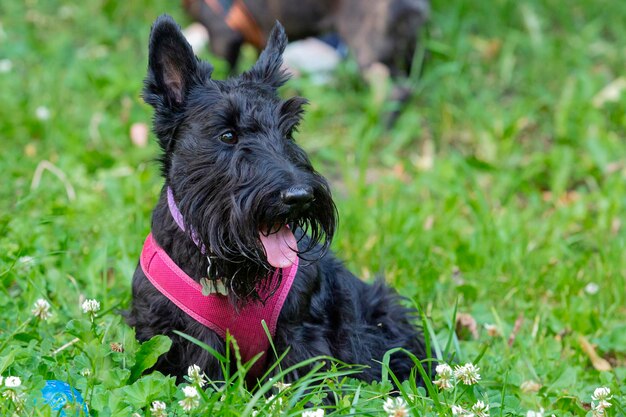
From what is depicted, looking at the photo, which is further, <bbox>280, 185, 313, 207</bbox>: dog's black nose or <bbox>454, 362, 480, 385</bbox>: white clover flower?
<bbox>454, 362, 480, 385</bbox>: white clover flower

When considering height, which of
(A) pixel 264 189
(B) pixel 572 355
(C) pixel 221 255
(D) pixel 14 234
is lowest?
(B) pixel 572 355

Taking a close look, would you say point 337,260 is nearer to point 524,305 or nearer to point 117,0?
point 524,305

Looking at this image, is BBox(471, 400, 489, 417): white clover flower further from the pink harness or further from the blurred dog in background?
the blurred dog in background

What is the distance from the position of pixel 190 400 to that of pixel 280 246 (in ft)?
1.98

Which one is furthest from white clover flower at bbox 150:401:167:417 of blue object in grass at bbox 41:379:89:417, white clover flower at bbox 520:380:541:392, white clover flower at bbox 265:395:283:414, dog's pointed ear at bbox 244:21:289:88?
white clover flower at bbox 520:380:541:392

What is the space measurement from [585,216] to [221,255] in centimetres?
319

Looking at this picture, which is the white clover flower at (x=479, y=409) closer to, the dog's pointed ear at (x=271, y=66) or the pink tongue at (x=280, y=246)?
the pink tongue at (x=280, y=246)

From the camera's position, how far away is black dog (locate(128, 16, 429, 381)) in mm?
2795

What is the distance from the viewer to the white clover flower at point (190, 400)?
2570mm

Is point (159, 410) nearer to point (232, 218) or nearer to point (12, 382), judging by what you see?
point (12, 382)

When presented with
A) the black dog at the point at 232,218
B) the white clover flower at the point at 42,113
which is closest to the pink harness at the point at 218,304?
the black dog at the point at 232,218

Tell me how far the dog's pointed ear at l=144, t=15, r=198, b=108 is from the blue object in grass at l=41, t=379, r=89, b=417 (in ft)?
3.33

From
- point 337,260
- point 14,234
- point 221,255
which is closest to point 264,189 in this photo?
point 221,255

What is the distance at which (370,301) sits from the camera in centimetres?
367
